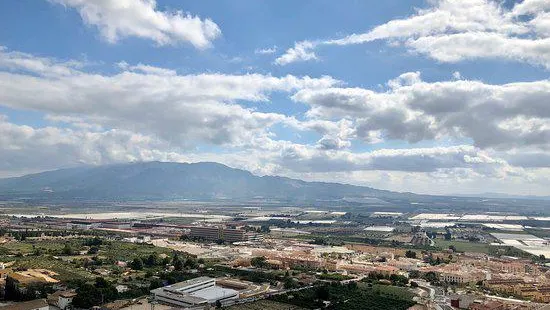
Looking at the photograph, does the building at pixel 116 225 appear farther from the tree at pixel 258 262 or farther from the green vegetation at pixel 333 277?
the green vegetation at pixel 333 277

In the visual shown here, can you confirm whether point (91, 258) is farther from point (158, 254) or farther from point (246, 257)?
point (246, 257)

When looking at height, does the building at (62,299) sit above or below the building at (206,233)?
below

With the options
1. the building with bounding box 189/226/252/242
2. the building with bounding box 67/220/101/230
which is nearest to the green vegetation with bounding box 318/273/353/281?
the building with bounding box 189/226/252/242

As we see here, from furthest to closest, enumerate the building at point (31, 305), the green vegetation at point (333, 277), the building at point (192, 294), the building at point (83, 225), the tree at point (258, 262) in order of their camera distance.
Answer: the building at point (83, 225)
the tree at point (258, 262)
the green vegetation at point (333, 277)
the building at point (192, 294)
the building at point (31, 305)

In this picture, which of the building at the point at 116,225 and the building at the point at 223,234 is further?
the building at the point at 116,225

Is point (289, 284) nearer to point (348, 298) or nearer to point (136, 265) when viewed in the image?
point (348, 298)

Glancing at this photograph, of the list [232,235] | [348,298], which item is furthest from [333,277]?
[232,235]

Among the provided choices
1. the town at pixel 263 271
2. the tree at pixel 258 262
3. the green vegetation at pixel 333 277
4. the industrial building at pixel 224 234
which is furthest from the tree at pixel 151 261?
the industrial building at pixel 224 234
